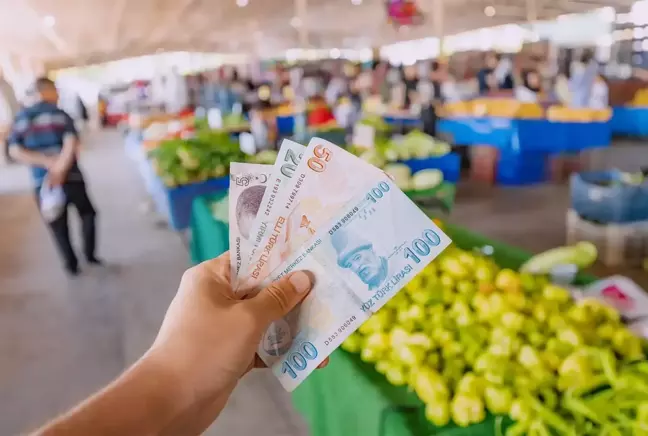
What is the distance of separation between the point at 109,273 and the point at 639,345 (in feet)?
12.0

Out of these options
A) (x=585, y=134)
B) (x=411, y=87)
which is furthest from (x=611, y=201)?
(x=411, y=87)

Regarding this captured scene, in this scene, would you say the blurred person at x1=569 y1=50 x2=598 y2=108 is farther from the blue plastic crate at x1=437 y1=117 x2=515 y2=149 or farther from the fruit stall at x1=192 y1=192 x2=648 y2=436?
the fruit stall at x1=192 y1=192 x2=648 y2=436

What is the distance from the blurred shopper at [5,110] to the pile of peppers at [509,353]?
32.1 ft

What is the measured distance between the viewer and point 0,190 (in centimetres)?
802

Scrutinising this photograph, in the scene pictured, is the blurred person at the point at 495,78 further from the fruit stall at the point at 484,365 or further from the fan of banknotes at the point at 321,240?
the fan of banknotes at the point at 321,240

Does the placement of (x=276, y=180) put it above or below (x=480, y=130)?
above

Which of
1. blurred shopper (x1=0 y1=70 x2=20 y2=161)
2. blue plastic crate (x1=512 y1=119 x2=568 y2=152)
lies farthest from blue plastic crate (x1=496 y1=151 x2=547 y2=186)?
blurred shopper (x1=0 y1=70 x2=20 y2=161)

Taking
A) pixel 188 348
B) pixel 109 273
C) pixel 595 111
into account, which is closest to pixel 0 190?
pixel 109 273

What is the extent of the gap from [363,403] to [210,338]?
2.22ft

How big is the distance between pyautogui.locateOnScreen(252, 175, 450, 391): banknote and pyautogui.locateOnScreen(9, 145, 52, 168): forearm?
333cm

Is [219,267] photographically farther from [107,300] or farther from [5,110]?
[5,110]

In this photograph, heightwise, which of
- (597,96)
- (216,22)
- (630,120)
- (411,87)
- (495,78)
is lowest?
(630,120)

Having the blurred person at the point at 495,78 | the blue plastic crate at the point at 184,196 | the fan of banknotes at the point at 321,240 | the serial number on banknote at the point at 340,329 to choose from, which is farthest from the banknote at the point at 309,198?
the blurred person at the point at 495,78

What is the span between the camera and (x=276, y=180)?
0.96 meters
